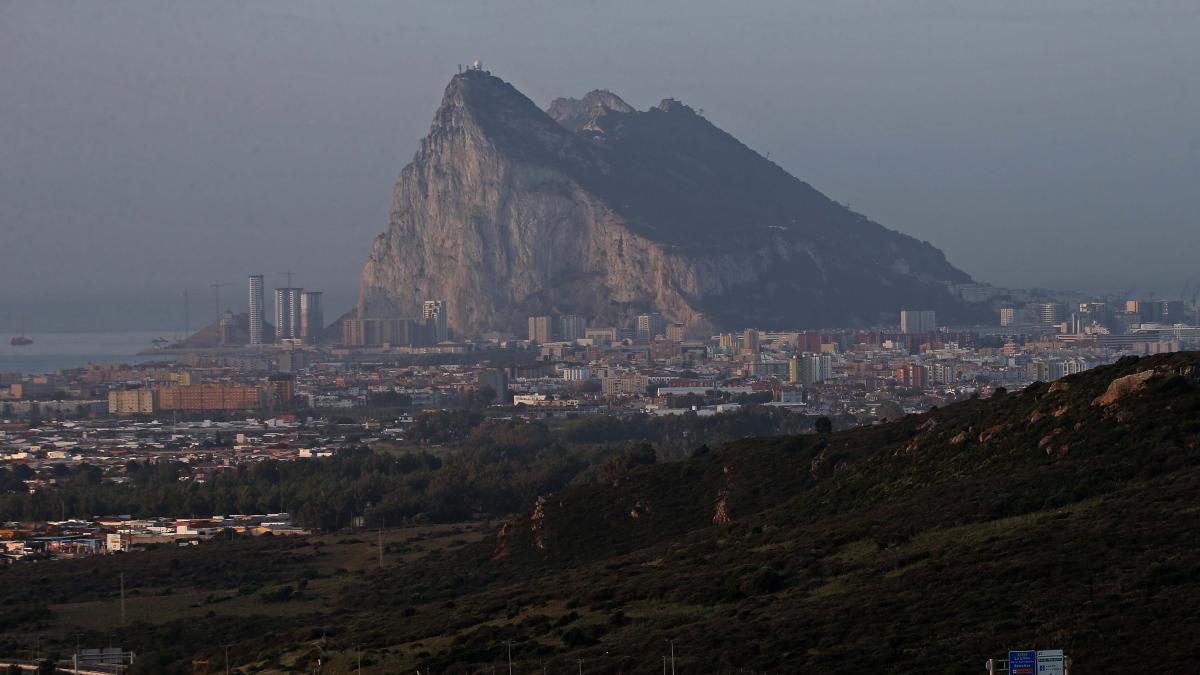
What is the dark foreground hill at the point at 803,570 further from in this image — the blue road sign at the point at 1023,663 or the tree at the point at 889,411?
the tree at the point at 889,411

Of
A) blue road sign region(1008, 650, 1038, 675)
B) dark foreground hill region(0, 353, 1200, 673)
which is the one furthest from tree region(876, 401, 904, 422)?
blue road sign region(1008, 650, 1038, 675)

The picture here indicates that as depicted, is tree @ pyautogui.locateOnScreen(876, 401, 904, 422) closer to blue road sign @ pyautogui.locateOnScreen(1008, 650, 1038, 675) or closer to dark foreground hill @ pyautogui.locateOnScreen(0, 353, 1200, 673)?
dark foreground hill @ pyautogui.locateOnScreen(0, 353, 1200, 673)

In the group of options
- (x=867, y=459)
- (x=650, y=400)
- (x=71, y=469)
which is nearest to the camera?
(x=867, y=459)

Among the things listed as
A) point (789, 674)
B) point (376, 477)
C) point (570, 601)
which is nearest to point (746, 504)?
point (570, 601)

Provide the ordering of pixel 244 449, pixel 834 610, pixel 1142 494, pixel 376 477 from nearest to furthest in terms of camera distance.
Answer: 1. pixel 834 610
2. pixel 1142 494
3. pixel 376 477
4. pixel 244 449

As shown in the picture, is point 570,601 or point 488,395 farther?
point 488,395

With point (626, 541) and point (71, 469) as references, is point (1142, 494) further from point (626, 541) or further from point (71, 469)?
point (71, 469)

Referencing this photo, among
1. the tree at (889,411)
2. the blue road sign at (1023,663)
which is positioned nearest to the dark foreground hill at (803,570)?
the blue road sign at (1023,663)
